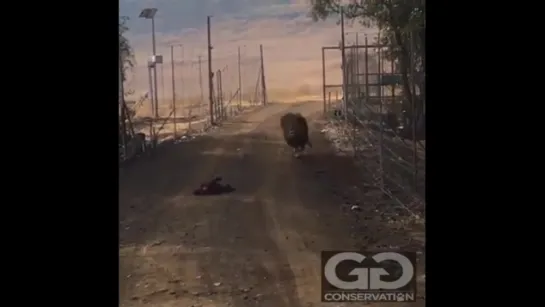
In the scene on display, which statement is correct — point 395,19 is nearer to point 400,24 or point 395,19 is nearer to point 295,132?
point 400,24

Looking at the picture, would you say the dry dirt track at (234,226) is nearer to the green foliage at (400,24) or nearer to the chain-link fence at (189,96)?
the chain-link fence at (189,96)

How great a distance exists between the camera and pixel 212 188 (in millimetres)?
1588

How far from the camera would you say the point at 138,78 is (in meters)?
1.59

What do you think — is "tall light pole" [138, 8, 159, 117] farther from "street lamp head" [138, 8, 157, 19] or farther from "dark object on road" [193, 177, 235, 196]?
"dark object on road" [193, 177, 235, 196]

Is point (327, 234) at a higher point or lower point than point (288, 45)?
lower

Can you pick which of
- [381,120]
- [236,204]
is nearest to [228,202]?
[236,204]
